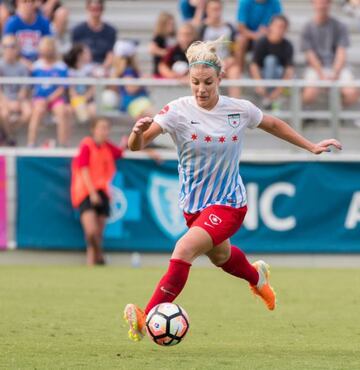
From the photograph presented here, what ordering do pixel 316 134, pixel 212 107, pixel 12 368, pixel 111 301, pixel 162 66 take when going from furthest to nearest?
pixel 162 66
pixel 316 134
pixel 111 301
pixel 212 107
pixel 12 368

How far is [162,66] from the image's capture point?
52.8 ft

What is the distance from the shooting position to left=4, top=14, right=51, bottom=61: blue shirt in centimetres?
1647

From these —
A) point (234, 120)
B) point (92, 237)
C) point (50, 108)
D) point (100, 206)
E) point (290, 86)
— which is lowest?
point (92, 237)

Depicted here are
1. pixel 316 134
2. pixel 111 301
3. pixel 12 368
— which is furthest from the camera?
pixel 316 134

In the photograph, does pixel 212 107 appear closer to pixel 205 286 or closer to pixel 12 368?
pixel 12 368

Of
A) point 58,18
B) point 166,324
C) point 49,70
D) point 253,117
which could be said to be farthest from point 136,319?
point 58,18

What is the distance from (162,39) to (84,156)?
3108 mm

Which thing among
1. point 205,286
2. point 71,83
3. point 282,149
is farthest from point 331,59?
point 205,286

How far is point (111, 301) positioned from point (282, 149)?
4.76m

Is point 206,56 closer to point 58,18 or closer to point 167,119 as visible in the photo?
point 167,119

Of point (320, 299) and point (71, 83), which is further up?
point (71, 83)

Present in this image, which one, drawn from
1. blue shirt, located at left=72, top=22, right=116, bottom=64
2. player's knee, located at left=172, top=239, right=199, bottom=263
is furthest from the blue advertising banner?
player's knee, located at left=172, top=239, right=199, bottom=263

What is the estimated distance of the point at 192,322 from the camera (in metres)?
9.16

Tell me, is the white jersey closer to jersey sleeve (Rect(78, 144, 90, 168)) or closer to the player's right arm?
the player's right arm
